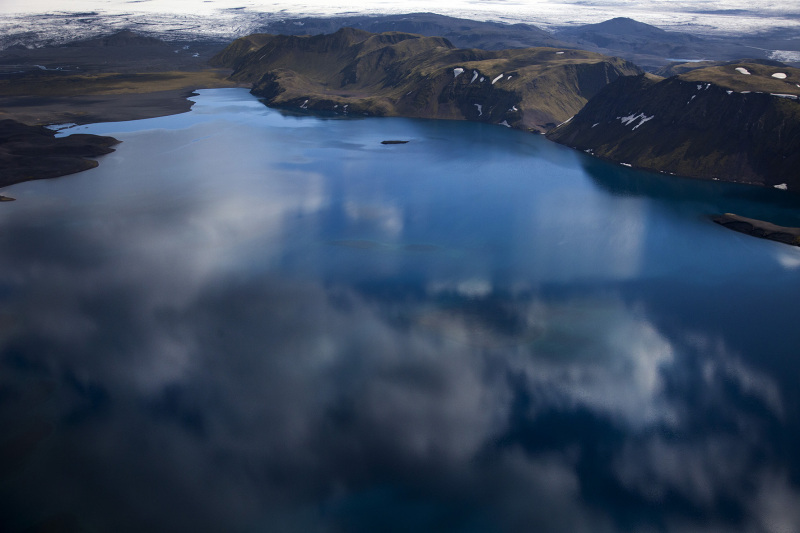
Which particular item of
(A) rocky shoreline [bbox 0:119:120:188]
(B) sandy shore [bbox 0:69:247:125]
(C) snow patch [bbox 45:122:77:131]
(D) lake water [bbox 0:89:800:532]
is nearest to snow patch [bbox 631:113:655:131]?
(D) lake water [bbox 0:89:800:532]

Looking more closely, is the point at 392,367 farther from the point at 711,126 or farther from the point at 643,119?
the point at 643,119

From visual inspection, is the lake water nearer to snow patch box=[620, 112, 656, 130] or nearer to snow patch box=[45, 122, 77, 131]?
snow patch box=[620, 112, 656, 130]

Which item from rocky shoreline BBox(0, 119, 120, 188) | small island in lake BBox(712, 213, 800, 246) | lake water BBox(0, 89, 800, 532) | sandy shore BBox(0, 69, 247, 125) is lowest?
lake water BBox(0, 89, 800, 532)

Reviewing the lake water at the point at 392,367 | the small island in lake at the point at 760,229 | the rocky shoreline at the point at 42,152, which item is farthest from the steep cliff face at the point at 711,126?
the rocky shoreline at the point at 42,152

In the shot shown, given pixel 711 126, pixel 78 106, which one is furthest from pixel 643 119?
pixel 78 106

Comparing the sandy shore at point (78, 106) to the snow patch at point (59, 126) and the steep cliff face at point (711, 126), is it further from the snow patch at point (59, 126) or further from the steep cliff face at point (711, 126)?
the steep cliff face at point (711, 126)
